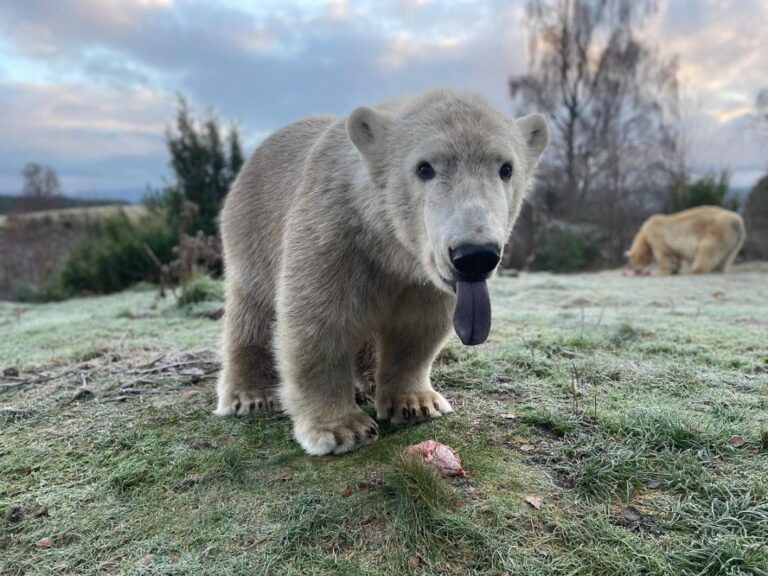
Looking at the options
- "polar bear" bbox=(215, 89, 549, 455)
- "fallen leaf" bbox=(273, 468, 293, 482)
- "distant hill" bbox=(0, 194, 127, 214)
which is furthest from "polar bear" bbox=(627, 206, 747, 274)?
"distant hill" bbox=(0, 194, 127, 214)

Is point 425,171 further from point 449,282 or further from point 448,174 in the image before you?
point 449,282

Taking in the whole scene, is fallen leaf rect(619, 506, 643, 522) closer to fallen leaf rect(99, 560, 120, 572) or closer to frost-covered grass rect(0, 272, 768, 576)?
frost-covered grass rect(0, 272, 768, 576)

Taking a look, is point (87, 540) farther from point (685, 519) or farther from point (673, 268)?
point (673, 268)

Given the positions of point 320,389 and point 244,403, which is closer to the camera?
point 320,389

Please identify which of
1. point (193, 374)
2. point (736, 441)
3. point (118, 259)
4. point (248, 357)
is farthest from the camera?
point (118, 259)

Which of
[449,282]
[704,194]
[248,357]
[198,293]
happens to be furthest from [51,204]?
[449,282]

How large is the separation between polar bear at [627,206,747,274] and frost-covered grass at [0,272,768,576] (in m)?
10.3

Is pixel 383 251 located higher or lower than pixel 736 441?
higher

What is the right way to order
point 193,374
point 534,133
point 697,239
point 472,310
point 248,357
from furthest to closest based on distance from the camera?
point 697,239 < point 193,374 < point 248,357 < point 534,133 < point 472,310

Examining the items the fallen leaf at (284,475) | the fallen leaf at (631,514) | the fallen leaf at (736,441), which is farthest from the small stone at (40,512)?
the fallen leaf at (736,441)

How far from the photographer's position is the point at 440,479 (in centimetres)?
230

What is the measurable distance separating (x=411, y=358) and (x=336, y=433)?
0.67 metres

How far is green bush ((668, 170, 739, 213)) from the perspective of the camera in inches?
746

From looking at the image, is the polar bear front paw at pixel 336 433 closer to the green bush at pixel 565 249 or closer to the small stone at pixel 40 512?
the small stone at pixel 40 512
